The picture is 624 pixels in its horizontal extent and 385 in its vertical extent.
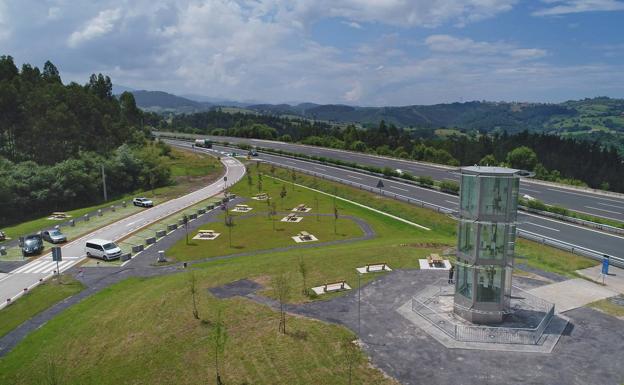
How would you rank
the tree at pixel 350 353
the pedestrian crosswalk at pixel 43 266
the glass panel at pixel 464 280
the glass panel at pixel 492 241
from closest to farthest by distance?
the tree at pixel 350 353 → the glass panel at pixel 492 241 → the glass panel at pixel 464 280 → the pedestrian crosswalk at pixel 43 266

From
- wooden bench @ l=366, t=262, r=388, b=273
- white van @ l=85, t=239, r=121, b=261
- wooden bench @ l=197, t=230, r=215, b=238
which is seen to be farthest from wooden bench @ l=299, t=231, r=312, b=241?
Result: white van @ l=85, t=239, r=121, b=261

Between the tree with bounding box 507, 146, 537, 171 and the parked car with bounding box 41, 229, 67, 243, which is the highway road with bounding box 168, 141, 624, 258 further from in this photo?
the parked car with bounding box 41, 229, 67, 243

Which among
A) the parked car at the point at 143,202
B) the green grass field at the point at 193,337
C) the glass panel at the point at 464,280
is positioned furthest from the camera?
the parked car at the point at 143,202

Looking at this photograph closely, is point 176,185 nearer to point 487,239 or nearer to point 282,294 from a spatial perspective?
point 282,294

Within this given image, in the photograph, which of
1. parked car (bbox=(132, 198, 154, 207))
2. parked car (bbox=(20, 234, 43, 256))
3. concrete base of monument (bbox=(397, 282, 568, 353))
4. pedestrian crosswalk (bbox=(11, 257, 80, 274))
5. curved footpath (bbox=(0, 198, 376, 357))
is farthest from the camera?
parked car (bbox=(132, 198, 154, 207))

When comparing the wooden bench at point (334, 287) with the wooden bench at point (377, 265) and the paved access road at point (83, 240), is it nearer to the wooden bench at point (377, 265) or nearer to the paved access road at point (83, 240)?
the wooden bench at point (377, 265)

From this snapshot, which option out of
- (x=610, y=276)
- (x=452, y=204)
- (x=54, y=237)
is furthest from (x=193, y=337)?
(x=452, y=204)

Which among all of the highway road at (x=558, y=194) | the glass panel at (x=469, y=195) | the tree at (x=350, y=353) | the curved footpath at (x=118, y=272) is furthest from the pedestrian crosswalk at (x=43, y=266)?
the highway road at (x=558, y=194)
